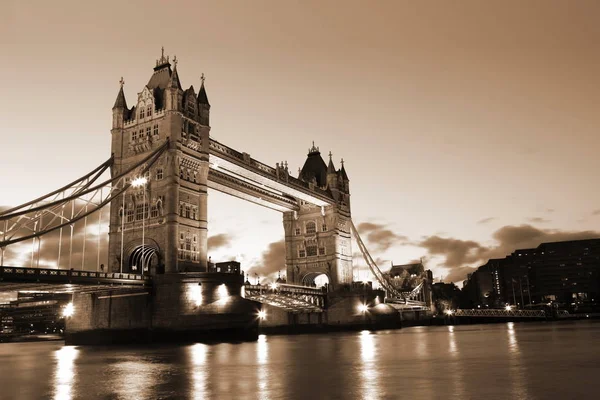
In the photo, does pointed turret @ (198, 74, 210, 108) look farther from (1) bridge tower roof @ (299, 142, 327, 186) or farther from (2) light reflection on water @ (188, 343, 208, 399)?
(2) light reflection on water @ (188, 343, 208, 399)

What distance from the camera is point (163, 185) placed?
53.0 m

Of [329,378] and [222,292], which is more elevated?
[222,292]

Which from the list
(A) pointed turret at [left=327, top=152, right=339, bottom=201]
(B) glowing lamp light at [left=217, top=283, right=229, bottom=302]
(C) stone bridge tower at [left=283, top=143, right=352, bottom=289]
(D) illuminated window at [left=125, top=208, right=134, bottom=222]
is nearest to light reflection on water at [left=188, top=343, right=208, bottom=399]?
(B) glowing lamp light at [left=217, top=283, right=229, bottom=302]

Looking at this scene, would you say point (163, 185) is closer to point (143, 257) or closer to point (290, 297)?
point (143, 257)

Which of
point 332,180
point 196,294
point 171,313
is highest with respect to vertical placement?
point 332,180

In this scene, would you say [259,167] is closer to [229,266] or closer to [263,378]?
[229,266]

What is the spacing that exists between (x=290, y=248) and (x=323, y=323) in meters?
13.8

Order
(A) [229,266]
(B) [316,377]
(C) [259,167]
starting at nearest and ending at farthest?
(B) [316,377] → (A) [229,266] → (C) [259,167]

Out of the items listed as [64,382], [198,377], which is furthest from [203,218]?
[198,377]

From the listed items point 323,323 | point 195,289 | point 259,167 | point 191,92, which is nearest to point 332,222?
point 323,323

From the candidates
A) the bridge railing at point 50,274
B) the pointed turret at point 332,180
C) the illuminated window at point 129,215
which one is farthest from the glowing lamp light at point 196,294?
the pointed turret at point 332,180

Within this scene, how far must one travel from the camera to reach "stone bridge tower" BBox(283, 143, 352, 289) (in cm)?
8500

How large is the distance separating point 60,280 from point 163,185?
16.2m

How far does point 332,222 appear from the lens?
282 feet
